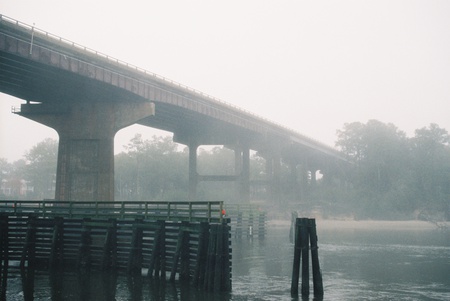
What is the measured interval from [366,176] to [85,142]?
221ft

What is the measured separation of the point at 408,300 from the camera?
20625 mm

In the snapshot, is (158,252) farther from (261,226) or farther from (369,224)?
(369,224)

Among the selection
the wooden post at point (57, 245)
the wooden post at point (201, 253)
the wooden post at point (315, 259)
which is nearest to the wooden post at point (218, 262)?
the wooden post at point (201, 253)

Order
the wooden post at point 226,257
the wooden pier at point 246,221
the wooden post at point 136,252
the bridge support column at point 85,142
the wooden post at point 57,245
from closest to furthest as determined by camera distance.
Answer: the wooden post at point 226,257, the wooden post at point 136,252, the wooden post at point 57,245, the bridge support column at point 85,142, the wooden pier at point 246,221

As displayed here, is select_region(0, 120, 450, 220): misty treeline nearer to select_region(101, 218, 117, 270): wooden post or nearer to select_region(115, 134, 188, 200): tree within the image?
select_region(115, 134, 188, 200): tree

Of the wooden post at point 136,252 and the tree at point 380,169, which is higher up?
the tree at point 380,169

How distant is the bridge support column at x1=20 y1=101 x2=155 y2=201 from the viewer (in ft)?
149

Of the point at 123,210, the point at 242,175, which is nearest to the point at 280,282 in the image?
the point at 123,210

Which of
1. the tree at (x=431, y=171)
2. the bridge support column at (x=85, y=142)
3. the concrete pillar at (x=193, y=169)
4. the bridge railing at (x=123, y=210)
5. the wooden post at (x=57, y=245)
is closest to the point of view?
the bridge railing at (x=123, y=210)

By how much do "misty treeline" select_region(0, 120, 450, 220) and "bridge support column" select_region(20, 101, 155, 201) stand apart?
132 feet

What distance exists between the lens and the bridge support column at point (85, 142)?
45531 mm

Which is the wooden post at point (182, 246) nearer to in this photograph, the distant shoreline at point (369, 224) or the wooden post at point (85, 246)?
the wooden post at point (85, 246)

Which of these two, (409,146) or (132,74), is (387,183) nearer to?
(409,146)

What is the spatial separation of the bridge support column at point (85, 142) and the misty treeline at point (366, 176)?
1589 inches
